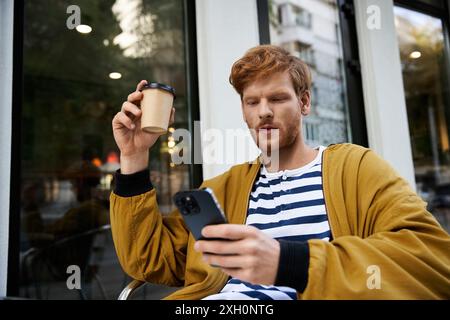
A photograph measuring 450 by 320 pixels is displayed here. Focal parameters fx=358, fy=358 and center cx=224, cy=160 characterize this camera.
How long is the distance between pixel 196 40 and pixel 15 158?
1.01 metres

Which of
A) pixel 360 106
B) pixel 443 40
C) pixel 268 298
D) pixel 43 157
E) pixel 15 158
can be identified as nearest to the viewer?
pixel 268 298

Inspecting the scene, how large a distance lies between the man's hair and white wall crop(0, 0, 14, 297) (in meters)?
0.86

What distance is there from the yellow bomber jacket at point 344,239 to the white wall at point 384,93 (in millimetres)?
1390

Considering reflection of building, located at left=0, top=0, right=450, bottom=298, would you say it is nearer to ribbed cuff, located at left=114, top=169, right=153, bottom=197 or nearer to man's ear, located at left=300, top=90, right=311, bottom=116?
ribbed cuff, located at left=114, top=169, right=153, bottom=197

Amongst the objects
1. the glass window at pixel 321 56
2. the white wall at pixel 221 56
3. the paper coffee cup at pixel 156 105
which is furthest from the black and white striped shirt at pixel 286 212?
the glass window at pixel 321 56

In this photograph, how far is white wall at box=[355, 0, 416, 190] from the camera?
227 cm

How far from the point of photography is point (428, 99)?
324cm

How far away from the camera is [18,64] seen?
54.1 inches

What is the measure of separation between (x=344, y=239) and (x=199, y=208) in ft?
1.03

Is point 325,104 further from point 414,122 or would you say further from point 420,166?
point 420,166

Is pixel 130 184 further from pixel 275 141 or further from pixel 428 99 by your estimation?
pixel 428 99

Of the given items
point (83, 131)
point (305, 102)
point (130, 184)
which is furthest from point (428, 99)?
point (83, 131)

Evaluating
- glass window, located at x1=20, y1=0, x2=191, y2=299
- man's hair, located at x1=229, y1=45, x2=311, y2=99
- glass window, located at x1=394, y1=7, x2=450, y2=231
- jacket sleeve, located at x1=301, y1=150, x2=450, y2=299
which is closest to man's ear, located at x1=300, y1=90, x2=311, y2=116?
man's hair, located at x1=229, y1=45, x2=311, y2=99

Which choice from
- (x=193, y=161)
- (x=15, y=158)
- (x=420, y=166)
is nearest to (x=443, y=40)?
(x=420, y=166)
